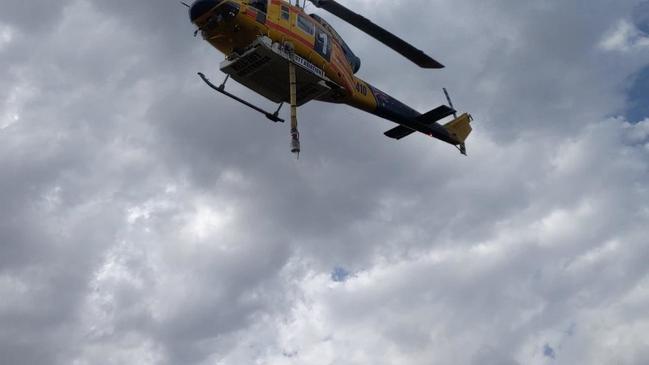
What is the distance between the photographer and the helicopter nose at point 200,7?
28.0 meters

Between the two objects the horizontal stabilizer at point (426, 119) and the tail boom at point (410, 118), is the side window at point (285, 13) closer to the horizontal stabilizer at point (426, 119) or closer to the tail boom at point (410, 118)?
the tail boom at point (410, 118)

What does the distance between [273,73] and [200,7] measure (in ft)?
13.6

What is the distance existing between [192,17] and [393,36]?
9.94m

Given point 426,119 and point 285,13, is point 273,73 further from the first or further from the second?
point 426,119

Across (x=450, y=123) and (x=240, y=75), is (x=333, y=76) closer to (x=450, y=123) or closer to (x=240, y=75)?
(x=240, y=75)

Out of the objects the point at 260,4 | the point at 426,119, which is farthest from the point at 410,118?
the point at 260,4

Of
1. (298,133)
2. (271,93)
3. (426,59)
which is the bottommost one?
(298,133)

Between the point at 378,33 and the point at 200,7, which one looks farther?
the point at 378,33

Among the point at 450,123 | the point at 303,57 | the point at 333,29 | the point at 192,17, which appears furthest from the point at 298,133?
the point at 450,123

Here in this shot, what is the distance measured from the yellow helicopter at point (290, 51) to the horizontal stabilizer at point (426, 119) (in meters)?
0.48

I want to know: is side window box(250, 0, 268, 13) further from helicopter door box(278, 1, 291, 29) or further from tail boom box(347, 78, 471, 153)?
tail boom box(347, 78, 471, 153)

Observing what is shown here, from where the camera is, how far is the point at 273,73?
97.8 feet

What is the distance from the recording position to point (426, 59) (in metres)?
34.1

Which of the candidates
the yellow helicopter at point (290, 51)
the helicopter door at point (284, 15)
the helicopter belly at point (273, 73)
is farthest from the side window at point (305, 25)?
the helicopter belly at point (273, 73)
